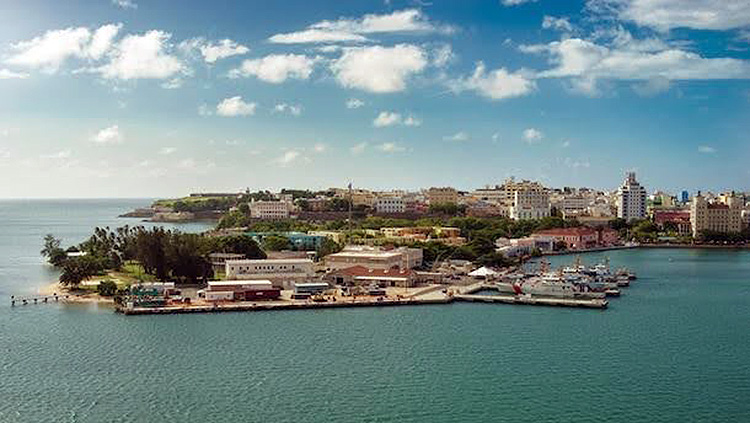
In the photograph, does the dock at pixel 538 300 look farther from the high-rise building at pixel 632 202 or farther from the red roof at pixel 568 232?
the high-rise building at pixel 632 202

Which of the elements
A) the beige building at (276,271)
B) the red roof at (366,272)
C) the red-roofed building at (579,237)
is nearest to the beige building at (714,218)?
the red-roofed building at (579,237)

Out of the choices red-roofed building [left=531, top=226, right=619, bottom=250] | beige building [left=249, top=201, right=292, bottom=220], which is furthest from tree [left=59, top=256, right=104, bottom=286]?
beige building [left=249, top=201, right=292, bottom=220]

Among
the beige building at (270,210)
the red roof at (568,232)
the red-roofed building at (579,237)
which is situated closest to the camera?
the red-roofed building at (579,237)

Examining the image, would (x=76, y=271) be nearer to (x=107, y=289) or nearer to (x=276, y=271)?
(x=107, y=289)

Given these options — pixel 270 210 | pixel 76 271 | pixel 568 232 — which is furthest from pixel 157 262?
pixel 270 210

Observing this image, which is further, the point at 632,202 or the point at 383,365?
the point at 632,202
